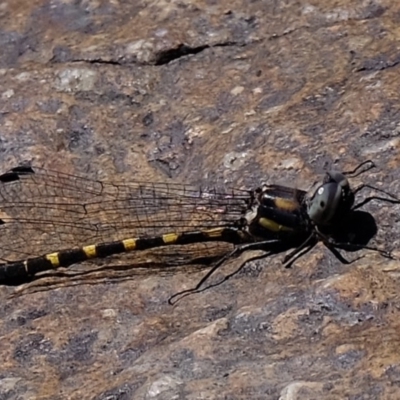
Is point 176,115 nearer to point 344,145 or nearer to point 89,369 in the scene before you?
point 344,145

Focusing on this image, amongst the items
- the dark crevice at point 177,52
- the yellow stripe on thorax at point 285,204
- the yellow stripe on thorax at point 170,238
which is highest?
the dark crevice at point 177,52

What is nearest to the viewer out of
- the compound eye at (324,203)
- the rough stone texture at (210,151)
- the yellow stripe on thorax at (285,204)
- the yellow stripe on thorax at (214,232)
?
the rough stone texture at (210,151)

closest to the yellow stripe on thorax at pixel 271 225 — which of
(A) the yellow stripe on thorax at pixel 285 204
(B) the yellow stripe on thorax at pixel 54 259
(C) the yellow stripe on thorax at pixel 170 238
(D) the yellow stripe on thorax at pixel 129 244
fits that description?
(A) the yellow stripe on thorax at pixel 285 204

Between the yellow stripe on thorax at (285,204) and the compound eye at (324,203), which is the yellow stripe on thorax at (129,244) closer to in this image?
the yellow stripe on thorax at (285,204)

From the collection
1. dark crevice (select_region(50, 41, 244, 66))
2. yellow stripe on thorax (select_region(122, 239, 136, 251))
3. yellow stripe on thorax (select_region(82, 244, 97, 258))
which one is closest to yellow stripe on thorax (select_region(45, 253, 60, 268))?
yellow stripe on thorax (select_region(82, 244, 97, 258))

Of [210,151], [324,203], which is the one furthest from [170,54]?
[324,203]

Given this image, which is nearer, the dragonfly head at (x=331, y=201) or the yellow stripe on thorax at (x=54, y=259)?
the dragonfly head at (x=331, y=201)
